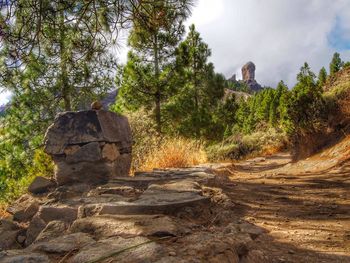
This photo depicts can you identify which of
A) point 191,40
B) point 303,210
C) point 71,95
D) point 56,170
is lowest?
point 303,210

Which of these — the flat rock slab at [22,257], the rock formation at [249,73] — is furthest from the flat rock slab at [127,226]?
the rock formation at [249,73]

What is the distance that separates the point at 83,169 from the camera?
12.3 feet

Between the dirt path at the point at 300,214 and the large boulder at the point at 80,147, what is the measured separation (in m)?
1.39

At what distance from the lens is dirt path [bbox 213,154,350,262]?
181cm

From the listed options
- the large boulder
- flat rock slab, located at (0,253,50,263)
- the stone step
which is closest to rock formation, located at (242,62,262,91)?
the large boulder

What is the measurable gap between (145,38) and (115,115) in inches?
38.2

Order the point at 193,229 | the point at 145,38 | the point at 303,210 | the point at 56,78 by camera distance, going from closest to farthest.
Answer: the point at 193,229
the point at 303,210
the point at 145,38
the point at 56,78

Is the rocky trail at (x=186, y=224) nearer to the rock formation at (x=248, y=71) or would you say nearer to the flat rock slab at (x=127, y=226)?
the flat rock slab at (x=127, y=226)

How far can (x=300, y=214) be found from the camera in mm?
2621

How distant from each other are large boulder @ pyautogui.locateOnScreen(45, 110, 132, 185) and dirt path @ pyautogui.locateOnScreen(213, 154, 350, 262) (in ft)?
4.55

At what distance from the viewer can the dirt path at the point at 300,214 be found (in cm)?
181

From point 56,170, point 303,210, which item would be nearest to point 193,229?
point 303,210

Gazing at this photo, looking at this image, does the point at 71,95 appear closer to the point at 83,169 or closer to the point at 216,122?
the point at 216,122

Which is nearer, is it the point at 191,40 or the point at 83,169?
the point at 83,169
